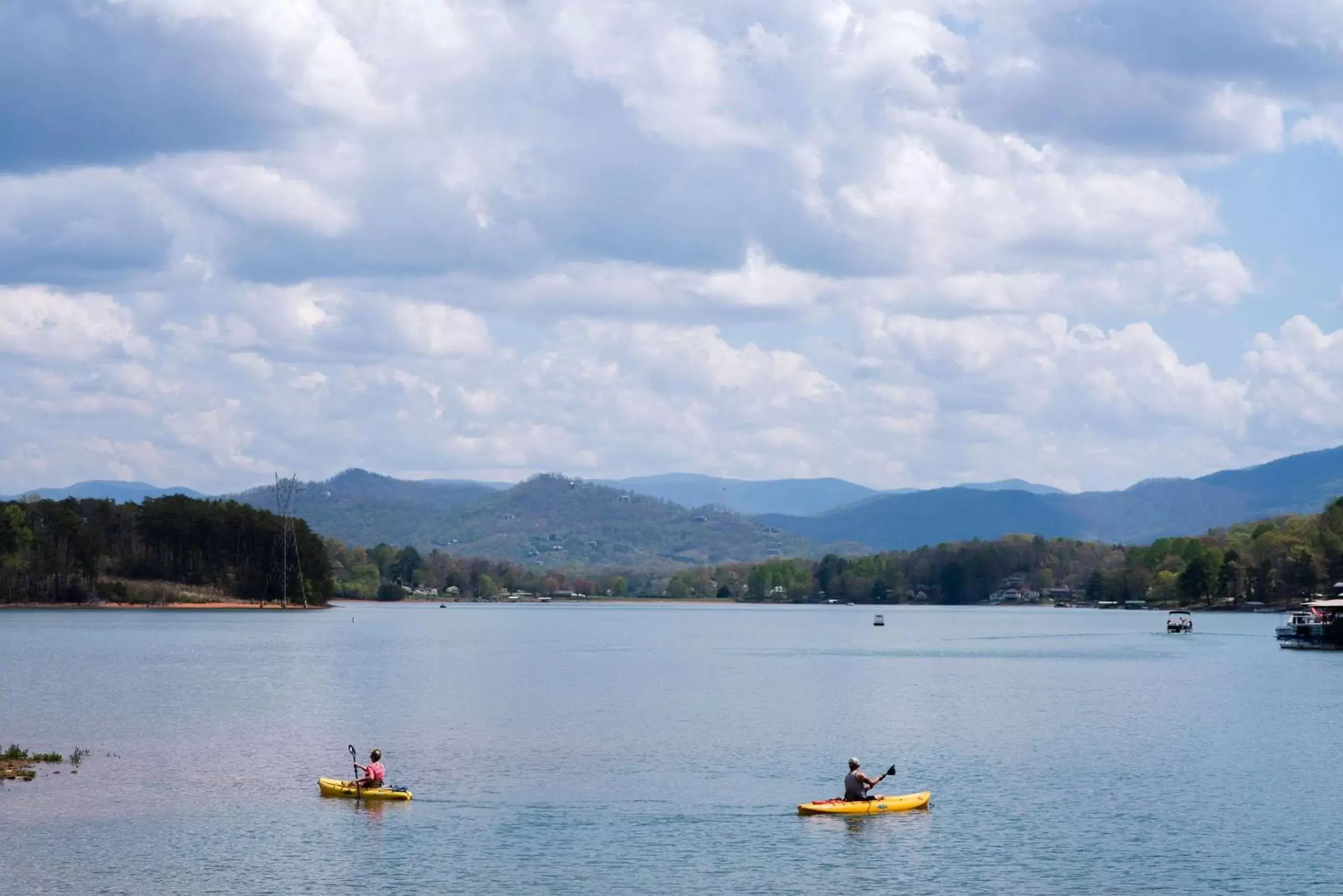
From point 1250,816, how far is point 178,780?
45.1m

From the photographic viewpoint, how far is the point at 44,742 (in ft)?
269

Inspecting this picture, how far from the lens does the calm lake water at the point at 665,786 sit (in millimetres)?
52062

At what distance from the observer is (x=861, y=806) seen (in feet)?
205

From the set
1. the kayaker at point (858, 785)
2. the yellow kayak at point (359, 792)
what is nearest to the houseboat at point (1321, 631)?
the kayaker at point (858, 785)

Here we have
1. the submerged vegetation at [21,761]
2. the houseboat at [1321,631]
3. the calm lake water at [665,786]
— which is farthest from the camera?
the houseboat at [1321,631]

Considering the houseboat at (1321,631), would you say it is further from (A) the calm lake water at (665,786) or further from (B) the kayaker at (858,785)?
(B) the kayaker at (858,785)

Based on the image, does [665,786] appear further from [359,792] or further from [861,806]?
[359,792]

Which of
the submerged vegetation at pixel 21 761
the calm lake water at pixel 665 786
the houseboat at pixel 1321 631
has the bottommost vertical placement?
the calm lake water at pixel 665 786

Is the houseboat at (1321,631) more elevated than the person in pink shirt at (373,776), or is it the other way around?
the houseboat at (1321,631)

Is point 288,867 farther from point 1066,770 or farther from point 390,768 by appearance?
point 1066,770

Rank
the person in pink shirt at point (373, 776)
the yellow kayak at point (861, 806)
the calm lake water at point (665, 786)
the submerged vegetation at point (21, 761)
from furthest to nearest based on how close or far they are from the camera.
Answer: the submerged vegetation at point (21, 761) → the person in pink shirt at point (373, 776) → the yellow kayak at point (861, 806) → the calm lake water at point (665, 786)

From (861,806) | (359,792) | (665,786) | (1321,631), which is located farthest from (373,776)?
(1321,631)

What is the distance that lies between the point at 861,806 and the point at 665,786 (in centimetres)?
1067

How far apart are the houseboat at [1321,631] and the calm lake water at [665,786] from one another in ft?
177
